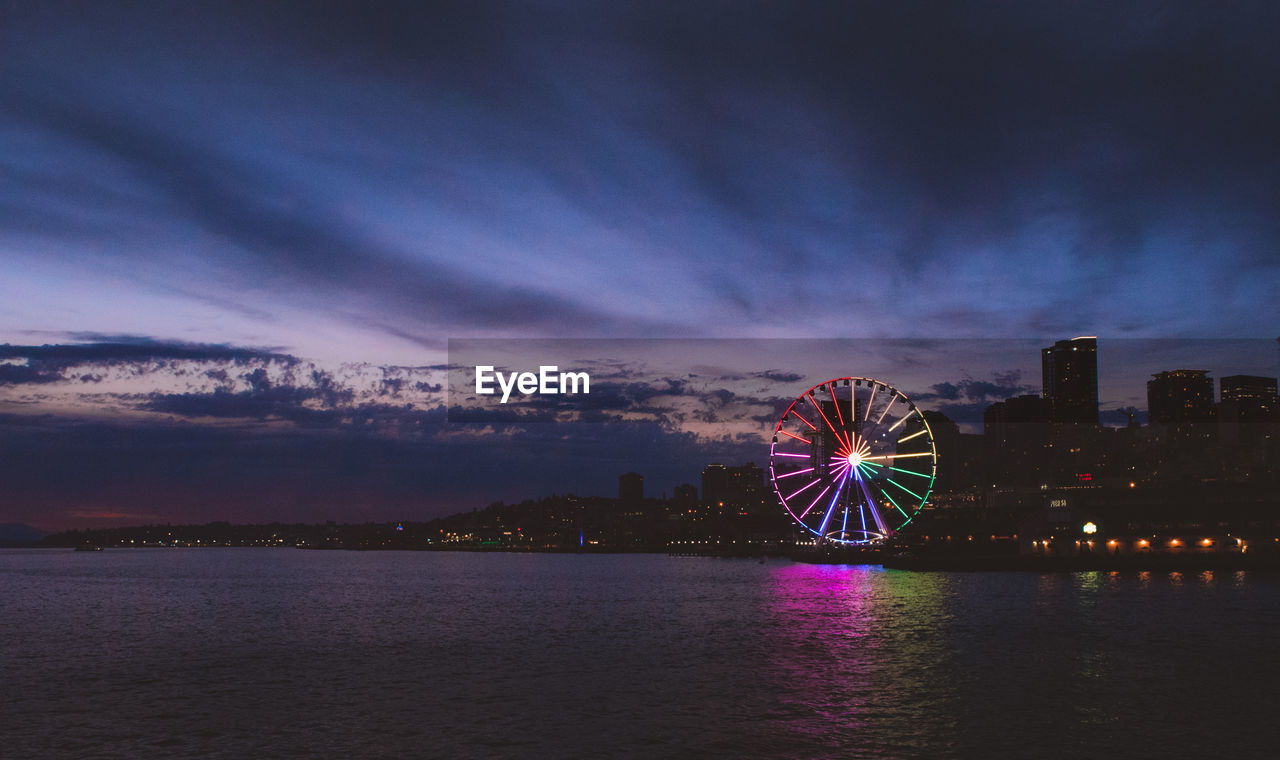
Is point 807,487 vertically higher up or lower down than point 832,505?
higher up

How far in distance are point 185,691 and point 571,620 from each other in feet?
115

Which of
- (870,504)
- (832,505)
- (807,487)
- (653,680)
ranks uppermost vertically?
(807,487)

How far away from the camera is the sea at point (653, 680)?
29.2m

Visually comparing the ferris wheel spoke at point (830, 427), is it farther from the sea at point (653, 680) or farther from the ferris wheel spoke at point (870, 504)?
the sea at point (653, 680)

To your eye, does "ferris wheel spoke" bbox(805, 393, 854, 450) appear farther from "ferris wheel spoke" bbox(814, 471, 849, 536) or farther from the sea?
the sea

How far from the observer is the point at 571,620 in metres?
70.9

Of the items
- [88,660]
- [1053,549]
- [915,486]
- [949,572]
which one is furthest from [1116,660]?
[1053,549]

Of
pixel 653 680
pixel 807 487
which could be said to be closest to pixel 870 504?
pixel 807 487

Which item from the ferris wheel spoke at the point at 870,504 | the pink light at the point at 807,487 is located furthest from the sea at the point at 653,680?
the pink light at the point at 807,487

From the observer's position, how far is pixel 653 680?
41188 mm

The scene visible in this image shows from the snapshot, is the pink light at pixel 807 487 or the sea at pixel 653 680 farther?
the pink light at pixel 807 487

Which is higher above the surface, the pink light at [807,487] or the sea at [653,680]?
the pink light at [807,487]

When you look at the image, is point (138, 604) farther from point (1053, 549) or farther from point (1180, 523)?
point (1180, 523)

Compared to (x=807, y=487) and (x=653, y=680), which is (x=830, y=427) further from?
(x=653, y=680)
